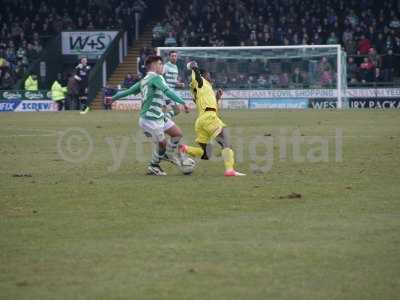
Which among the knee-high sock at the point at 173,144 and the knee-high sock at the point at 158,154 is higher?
the knee-high sock at the point at 173,144

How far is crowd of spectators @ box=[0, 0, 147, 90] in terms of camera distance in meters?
46.9

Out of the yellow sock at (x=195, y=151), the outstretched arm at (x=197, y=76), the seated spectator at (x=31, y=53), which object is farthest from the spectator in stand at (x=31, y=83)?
the yellow sock at (x=195, y=151)

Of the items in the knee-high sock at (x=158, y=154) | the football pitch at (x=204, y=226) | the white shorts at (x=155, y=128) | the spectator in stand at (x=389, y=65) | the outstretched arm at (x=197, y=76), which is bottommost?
the football pitch at (x=204, y=226)

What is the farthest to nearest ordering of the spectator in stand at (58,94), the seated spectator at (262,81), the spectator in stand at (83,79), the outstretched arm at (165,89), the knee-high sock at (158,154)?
the spectator in stand at (58,94) < the spectator in stand at (83,79) < the seated spectator at (262,81) < the knee-high sock at (158,154) < the outstretched arm at (165,89)

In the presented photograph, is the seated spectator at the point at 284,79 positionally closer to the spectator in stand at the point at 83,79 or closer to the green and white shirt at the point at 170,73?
the spectator in stand at the point at 83,79

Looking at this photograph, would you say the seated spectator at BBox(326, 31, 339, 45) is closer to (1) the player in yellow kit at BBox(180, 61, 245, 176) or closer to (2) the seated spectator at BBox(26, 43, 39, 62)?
(2) the seated spectator at BBox(26, 43, 39, 62)

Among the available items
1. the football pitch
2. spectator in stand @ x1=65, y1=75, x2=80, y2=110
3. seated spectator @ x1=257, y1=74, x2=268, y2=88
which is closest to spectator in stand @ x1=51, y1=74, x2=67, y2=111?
spectator in stand @ x1=65, y1=75, x2=80, y2=110

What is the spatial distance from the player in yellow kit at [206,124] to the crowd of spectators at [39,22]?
3090 centimetres

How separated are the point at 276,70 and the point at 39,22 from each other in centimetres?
1476

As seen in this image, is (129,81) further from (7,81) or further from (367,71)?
(367,71)

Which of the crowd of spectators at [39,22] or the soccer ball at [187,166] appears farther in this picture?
the crowd of spectators at [39,22]

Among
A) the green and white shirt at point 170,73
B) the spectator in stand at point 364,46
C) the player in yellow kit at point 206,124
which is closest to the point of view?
the player in yellow kit at point 206,124
